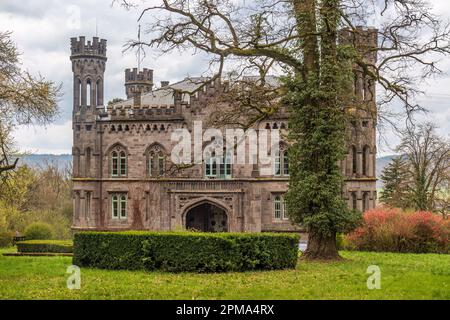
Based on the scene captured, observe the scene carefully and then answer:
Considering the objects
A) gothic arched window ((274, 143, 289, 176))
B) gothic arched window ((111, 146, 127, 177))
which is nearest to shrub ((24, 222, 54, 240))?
gothic arched window ((111, 146, 127, 177))

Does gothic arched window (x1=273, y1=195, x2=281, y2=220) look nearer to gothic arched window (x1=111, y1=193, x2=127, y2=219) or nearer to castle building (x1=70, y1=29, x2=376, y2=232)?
castle building (x1=70, y1=29, x2=376, y2=232)

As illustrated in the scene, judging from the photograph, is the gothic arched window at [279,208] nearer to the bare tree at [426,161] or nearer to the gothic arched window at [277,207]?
the gothic arched window at [277,207]

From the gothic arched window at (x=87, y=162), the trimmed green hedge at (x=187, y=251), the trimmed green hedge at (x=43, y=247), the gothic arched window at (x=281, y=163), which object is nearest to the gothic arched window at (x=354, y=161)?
the gothic arched window at (x=281, y=163)

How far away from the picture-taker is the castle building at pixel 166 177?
143 ft

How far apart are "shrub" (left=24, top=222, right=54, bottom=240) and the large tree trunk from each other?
68.7 feet

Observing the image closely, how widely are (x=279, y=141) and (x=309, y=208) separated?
20321 mm

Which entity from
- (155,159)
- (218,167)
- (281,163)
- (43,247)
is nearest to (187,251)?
(43,247)

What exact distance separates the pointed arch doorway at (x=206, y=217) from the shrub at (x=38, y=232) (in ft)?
29.2

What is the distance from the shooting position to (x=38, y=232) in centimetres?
4041

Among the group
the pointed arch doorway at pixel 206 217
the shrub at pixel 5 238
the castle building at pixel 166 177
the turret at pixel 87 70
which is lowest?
the shrub at pixel 5 238

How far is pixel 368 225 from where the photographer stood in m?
31.0
